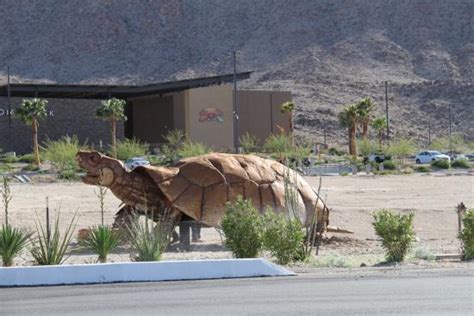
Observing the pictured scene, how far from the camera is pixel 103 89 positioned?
100500 millimetres

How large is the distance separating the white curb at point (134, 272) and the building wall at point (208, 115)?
276 feet

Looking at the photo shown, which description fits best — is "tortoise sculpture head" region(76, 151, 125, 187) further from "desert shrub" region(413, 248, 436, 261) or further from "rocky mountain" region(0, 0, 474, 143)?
"rocky mountain" region(0, 0, 474, 143)

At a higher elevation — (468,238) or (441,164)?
(441,164)

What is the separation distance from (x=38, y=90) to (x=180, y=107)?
1416cm

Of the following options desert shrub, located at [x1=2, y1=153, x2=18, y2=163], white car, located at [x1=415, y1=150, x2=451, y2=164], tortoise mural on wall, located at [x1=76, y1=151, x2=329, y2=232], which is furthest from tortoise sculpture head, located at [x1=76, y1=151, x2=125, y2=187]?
white car, located at [x1=415, y1=150, x2=451, y2=164]

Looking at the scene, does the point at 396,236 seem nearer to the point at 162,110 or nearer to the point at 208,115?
the point at 208,115

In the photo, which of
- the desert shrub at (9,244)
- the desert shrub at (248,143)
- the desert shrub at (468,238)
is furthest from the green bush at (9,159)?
the desert shrub at (468,238)

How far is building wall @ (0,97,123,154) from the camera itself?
95250mm

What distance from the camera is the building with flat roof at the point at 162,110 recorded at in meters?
96.7

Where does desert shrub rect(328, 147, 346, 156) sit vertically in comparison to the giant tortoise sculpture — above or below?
above

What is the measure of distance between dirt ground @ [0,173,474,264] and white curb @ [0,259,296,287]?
3.44 meters

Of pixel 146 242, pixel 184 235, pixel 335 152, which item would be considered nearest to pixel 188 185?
pixel 184 235

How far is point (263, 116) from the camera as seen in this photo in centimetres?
10725

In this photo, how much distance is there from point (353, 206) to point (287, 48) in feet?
352
